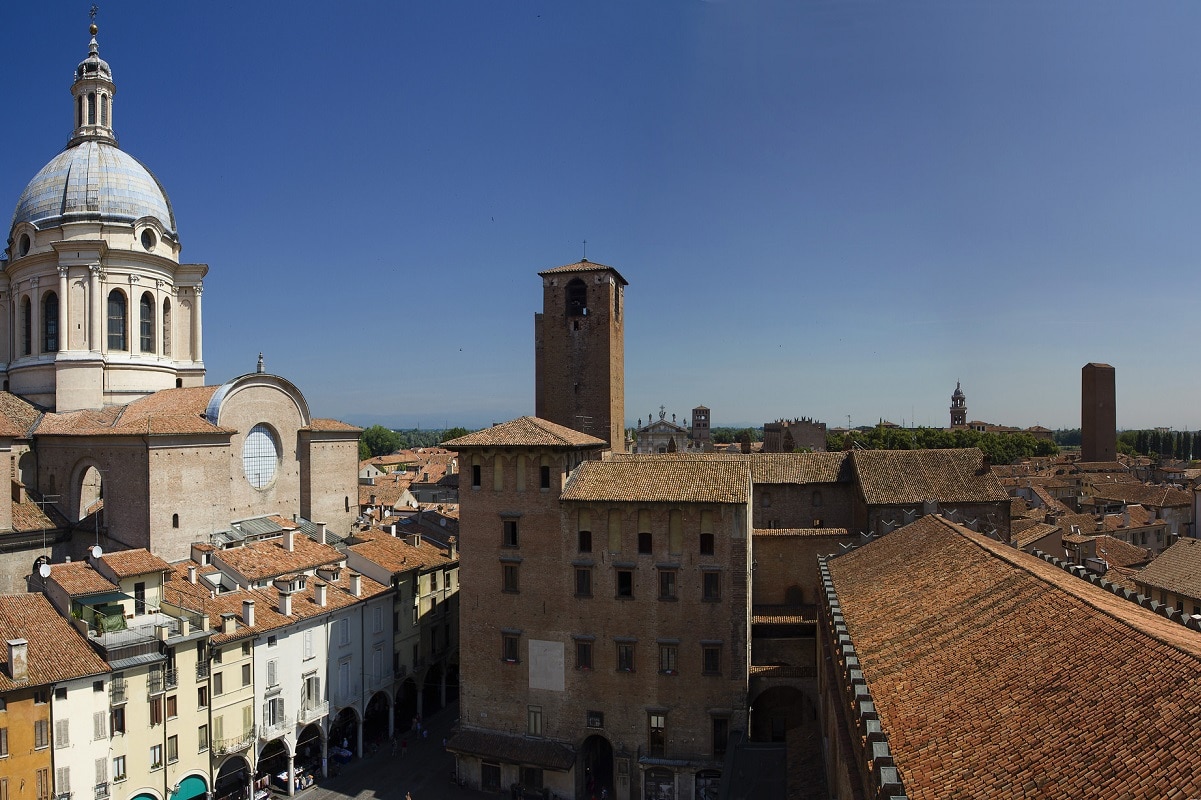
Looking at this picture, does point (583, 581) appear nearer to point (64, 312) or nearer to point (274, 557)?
point (274, 557)

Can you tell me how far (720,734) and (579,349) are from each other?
20.1m

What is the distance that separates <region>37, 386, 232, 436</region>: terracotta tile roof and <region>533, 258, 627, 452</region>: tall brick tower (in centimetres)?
1612

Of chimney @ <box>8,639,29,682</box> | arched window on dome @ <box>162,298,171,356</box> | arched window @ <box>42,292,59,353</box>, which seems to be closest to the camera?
chimney @ <box>8,639,29,682</box>

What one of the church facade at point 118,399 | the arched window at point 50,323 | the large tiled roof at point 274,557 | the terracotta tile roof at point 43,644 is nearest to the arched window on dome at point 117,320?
the church facade at point 118,399

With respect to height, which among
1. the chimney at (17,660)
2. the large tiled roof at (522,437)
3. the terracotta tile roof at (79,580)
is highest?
the large tiled roof at (522,437)

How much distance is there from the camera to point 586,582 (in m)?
29.9

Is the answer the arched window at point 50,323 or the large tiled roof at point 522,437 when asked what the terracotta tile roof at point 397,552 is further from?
the arched window at point 50,323

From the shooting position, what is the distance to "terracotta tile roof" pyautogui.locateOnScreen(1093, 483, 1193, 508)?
221 feet

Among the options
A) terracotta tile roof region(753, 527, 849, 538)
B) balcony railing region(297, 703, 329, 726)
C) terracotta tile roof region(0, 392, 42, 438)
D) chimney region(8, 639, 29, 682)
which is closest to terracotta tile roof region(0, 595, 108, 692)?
chimney region(8, 639, 29, 682)

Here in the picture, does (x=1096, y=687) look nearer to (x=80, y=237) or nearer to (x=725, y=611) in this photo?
(x=725, y=611)

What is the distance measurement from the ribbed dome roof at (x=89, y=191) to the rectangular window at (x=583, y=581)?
1293 inches

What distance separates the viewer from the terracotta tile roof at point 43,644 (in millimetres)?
23297

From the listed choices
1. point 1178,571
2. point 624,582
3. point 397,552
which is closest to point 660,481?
point 624,582

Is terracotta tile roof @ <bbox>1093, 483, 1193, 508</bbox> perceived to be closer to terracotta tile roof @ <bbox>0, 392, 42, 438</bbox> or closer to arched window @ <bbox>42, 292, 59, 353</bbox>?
terracotta tile roof @ <bbox>0, 392, 42, 438</bbox>
